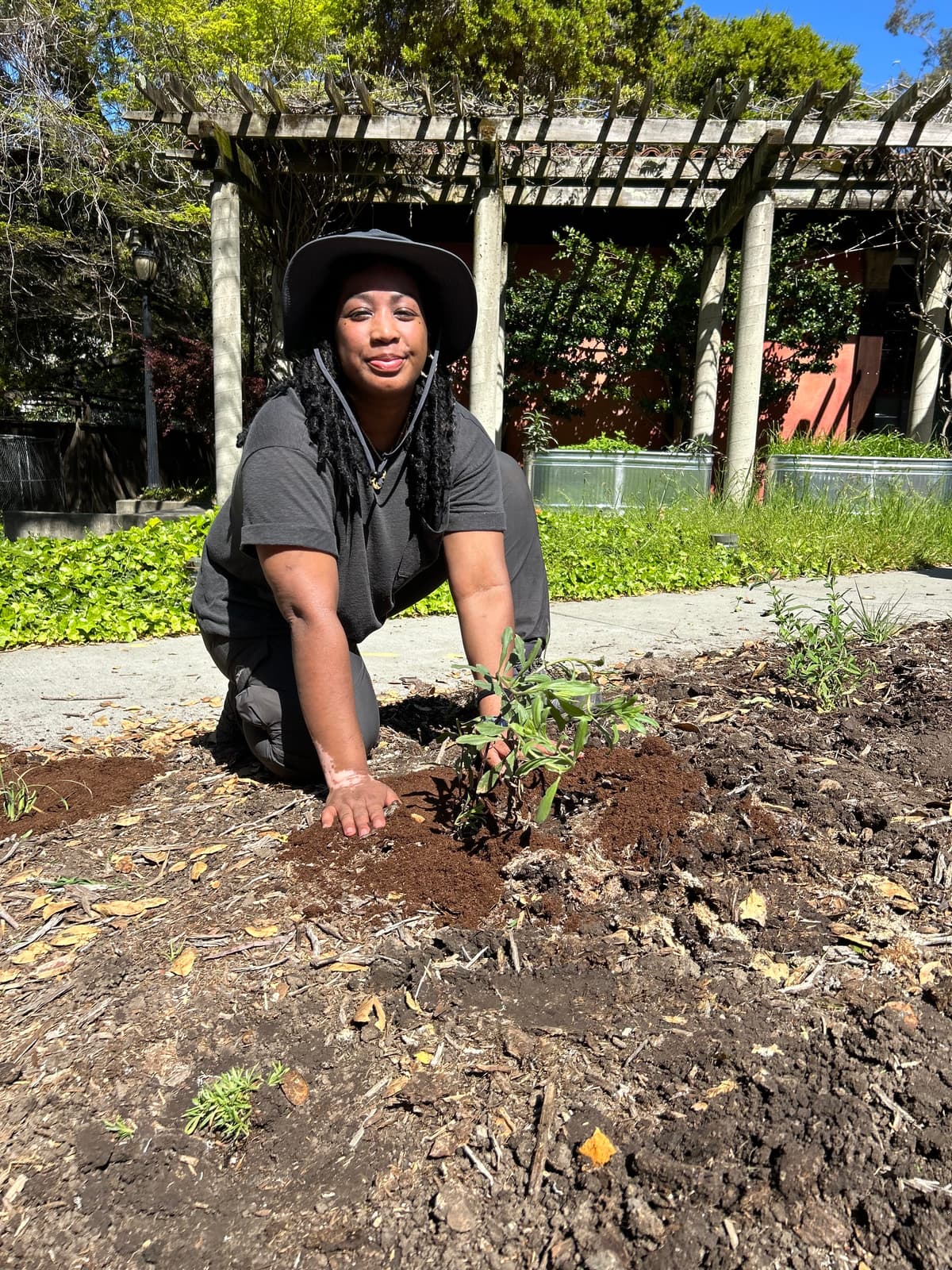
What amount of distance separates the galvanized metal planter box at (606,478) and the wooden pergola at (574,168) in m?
0.77

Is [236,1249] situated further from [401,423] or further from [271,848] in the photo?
[401,423]

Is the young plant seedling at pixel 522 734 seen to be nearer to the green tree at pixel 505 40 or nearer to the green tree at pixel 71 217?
the green tree at pixel 71 217

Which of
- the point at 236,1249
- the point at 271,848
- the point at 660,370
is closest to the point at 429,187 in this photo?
the point at 660,370

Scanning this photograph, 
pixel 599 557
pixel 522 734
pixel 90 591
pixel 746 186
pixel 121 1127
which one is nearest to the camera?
pixel 121 1127

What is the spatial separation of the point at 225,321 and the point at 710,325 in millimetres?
5906

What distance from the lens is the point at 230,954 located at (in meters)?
1.70

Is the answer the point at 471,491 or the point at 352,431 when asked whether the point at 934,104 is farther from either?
the point at 352,431

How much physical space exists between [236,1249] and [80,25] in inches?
845

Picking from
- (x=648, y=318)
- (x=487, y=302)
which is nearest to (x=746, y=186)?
(x=648, y=318)

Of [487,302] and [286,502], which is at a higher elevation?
[487,302]

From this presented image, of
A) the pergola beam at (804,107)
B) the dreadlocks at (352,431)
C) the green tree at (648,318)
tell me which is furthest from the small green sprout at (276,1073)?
the green tree at (648,318)

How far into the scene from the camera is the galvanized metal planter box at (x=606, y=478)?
8.38 m

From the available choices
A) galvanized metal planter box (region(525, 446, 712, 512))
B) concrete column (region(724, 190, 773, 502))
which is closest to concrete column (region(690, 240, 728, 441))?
concrete column (region(724, 190, 773, 502))

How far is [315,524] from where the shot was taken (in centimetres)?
211
